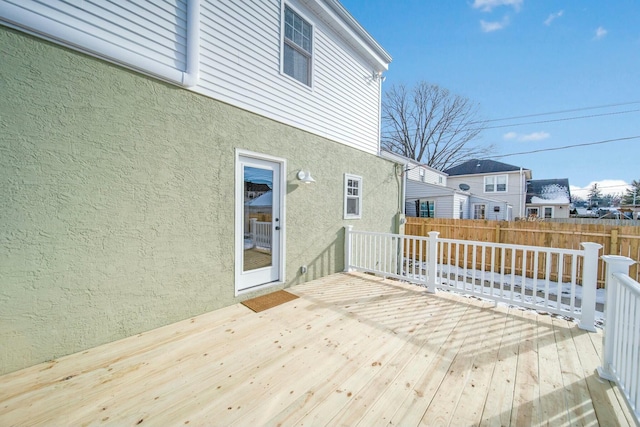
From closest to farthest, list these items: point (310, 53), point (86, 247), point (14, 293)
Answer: point (14, 293)
point (86, 247)
point (310, 53)

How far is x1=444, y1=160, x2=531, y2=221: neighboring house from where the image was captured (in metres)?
15.7

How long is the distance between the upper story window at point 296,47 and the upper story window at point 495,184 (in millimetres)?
17571

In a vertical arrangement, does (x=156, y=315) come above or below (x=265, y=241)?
below

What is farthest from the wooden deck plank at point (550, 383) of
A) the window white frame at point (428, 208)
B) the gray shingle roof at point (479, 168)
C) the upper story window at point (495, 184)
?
the gray shingle roof at point (479, 168)

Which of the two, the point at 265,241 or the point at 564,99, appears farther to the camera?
the point at 564,99

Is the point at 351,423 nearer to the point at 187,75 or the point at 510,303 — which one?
the point at 510,303

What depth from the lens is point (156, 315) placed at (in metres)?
2.79

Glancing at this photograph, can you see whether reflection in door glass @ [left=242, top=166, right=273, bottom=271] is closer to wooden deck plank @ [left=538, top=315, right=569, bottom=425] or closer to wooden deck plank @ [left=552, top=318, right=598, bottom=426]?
wooden deck plank @ [left=538, top=315, right=569, bottom=425]

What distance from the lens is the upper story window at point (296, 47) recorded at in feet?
14.2

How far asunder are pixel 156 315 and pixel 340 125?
15.5 ft

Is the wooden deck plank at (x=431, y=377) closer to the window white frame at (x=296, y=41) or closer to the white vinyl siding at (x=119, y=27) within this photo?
the white vinyl siding at (x=119, y=27)

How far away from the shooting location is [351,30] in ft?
17.6

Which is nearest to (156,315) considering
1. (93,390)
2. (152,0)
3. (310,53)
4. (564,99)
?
(93,390)

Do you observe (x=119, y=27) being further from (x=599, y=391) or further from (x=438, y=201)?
(x=438, y=201)
